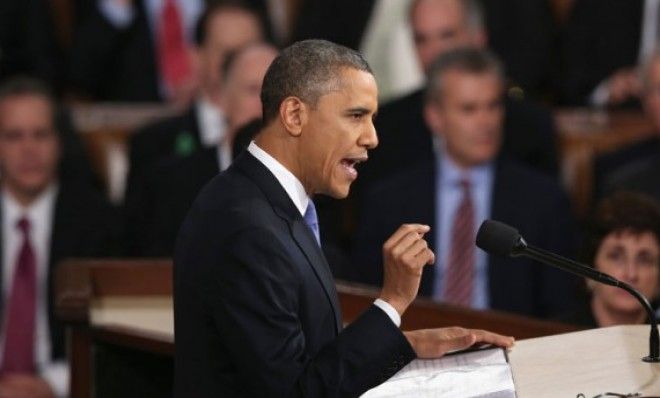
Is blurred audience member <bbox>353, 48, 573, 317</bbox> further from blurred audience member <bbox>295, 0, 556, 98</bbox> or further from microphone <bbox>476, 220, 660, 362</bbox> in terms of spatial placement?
microphone <bbox>476, 220, 660, 362</bbox>

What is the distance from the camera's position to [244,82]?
4750 mm

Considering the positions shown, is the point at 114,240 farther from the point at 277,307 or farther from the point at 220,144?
the point at 277,307

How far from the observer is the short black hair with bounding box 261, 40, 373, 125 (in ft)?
7.54

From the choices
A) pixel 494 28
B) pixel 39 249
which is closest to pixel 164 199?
pixel 39 249

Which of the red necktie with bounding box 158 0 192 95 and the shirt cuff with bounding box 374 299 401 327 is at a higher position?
the red necktie with bounding box 158 0 192 95

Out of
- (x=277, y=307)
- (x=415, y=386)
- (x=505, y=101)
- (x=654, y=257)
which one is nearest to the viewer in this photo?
(x=277, y=307)

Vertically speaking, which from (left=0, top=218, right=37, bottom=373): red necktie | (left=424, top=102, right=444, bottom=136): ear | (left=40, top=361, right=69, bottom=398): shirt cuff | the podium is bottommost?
(left=40, top=361, right=69, bottom=398): shirt cuff

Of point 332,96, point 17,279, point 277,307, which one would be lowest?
point 17,279

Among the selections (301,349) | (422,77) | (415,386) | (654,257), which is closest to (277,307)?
(301,349)

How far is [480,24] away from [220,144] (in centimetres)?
143

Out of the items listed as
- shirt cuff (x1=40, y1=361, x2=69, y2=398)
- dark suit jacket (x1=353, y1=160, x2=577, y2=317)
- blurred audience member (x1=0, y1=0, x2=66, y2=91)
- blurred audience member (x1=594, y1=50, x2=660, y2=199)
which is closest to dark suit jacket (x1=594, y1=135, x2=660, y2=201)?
blurred audience member (x1=594, y1=50, x2=660, y2=199)

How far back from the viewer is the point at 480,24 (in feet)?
18.8

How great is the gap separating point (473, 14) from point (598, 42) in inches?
24.0

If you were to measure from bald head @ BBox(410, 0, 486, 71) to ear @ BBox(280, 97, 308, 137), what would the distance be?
3138 mm
